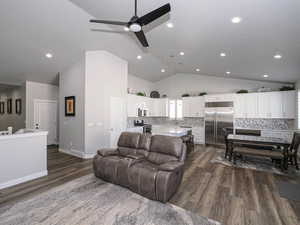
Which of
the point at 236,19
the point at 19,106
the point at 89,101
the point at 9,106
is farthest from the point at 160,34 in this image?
the point at 9,106

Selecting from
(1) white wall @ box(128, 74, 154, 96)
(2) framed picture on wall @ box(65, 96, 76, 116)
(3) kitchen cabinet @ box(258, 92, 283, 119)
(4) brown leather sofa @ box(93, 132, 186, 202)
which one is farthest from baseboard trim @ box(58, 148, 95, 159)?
(3) kitchen cabinet @ box(258, 92, 283, 119)

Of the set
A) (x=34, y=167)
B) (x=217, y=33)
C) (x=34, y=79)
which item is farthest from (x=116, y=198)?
(x=34, y=79)

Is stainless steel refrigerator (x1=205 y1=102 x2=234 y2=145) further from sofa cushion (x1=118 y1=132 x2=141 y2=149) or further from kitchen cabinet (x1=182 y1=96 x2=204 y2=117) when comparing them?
sofa cushion (x1=118 y1=132 x2=141 y2=149)

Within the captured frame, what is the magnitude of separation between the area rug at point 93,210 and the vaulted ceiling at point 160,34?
3.22m

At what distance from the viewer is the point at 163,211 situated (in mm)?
2250

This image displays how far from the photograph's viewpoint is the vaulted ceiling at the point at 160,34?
249 centimetres

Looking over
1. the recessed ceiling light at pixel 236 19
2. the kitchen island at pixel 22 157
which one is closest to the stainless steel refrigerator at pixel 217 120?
the recessed ceiling light at pixel 236 19

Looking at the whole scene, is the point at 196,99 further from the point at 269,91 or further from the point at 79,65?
the point at 79,65

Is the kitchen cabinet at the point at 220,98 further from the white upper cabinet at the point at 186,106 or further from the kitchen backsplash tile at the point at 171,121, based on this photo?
the kitchen backsplash tile at the point at 171,121

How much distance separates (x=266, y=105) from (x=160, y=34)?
→ 5.12 metres

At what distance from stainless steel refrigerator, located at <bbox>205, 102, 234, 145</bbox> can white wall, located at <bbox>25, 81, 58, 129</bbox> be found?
711cm

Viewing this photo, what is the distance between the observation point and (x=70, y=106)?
205 inches

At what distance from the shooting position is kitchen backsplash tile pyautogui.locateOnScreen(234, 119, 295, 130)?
19.5ft

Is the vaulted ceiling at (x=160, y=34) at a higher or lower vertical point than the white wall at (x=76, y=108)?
higher
